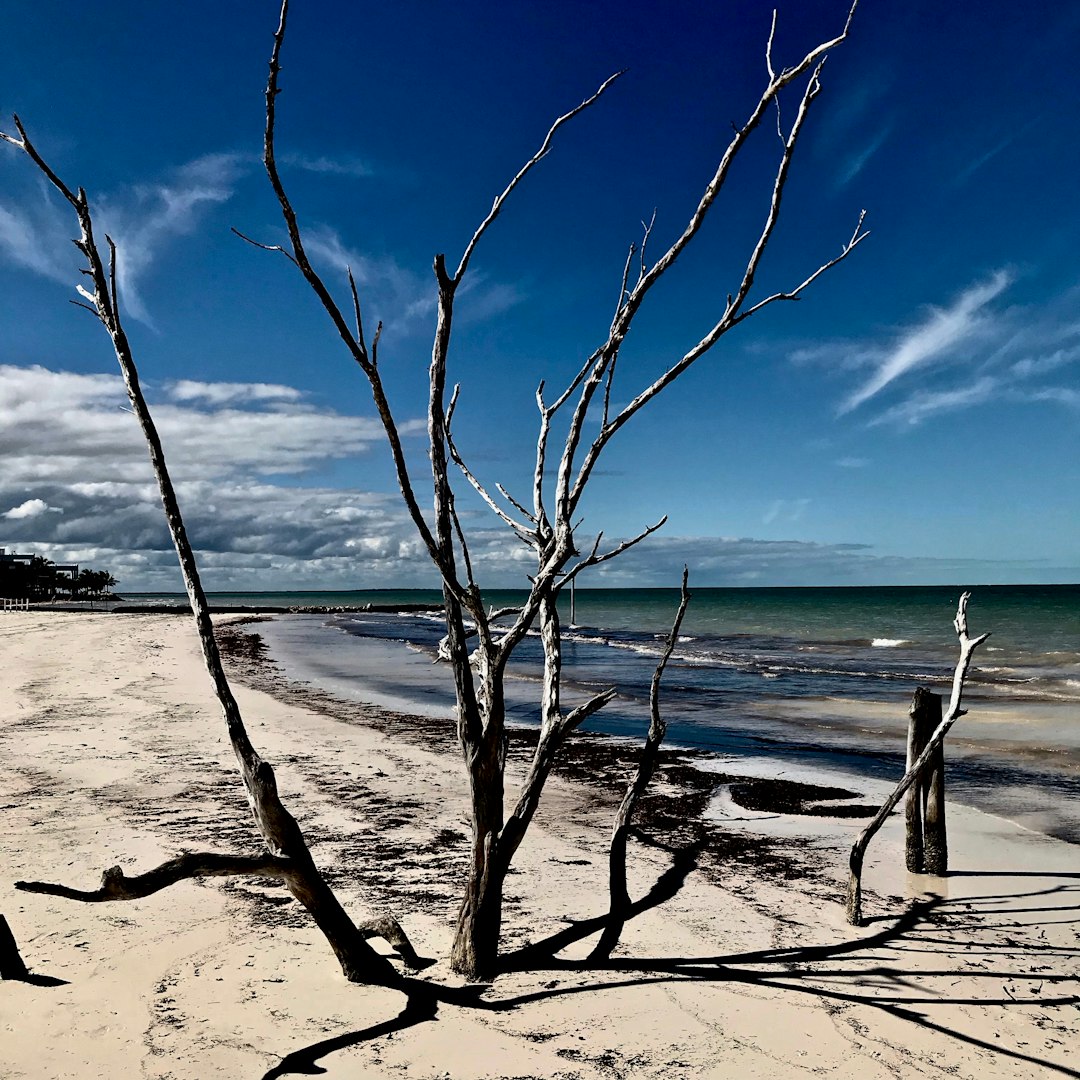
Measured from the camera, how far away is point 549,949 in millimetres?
4836

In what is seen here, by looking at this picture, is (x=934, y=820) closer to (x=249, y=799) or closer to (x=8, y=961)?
(x=249, y=799)

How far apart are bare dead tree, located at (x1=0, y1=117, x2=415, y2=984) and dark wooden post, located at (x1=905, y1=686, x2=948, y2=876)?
4.38m

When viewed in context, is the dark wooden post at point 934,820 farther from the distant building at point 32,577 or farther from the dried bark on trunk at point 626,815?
the distant building at point 32,577

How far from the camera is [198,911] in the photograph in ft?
17.3

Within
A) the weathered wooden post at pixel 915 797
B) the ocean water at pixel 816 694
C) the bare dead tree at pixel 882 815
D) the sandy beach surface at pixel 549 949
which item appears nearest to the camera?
the sandy beach surface at pixel 549 949

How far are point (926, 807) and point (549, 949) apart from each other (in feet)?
11.8

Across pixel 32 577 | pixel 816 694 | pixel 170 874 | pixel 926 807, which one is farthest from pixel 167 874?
pixel 32 577

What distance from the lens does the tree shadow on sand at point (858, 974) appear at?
157 inches

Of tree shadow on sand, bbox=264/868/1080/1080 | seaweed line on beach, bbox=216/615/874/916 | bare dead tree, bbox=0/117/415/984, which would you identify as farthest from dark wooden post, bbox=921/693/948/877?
bare dead tree, bbox=0/117/415/984

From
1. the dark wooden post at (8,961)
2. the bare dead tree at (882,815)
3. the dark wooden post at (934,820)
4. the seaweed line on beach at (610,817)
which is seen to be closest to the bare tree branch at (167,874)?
the dark wooden post at (8,961)

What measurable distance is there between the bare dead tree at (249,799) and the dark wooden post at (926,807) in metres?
4.38

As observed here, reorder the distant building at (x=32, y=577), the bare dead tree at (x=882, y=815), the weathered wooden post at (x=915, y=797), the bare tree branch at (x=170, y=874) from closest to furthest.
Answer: the bare tree branch at (x=170, y=874) < the bare dead tree at (x=882, y=815) < the weathered wooden post at (x=915, y=797) < the distant building at (x=32, y=577)

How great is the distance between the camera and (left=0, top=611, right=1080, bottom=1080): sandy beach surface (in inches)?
A: 146

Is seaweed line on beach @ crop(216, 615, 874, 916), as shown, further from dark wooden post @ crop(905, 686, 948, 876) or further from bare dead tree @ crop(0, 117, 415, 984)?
bare dead tree @ crop(0, 117, 415, 984)
